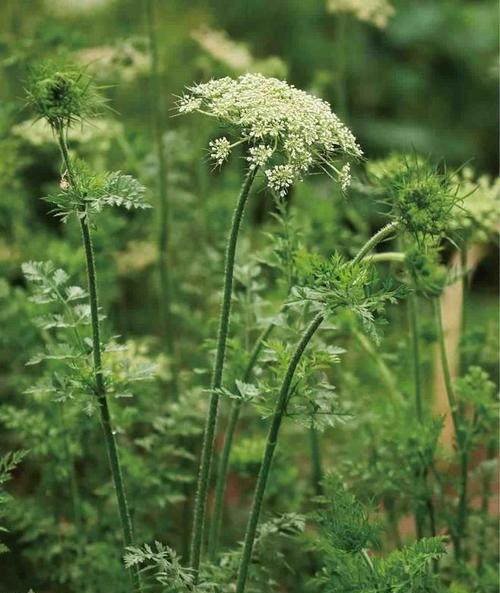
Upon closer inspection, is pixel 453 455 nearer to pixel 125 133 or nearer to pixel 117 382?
pixel 117 382

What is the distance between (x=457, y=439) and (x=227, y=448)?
1.51 ft

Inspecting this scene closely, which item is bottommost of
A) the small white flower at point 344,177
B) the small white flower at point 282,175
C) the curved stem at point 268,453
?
the curved stem at point 268,453

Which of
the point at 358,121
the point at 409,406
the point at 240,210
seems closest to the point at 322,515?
the point at 240,210

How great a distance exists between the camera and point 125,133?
8.87ft

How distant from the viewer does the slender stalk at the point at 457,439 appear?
1932mm

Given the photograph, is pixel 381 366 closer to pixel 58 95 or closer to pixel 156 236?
pixel 156 236

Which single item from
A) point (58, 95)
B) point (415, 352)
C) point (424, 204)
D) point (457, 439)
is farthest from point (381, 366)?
point (58, 95)

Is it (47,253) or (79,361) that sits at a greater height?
(47,253)

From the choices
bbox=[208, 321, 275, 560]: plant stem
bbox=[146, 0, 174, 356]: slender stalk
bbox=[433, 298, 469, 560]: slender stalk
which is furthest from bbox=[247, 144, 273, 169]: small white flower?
bbox=[146, 0, 174, 356]: slender stalk

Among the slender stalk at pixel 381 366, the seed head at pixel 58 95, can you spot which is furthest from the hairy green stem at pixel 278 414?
the slender stalk at pixel 381 366

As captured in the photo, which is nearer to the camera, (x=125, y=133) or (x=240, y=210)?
(x=240, y=210)

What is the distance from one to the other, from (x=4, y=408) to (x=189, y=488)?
2.26 ft

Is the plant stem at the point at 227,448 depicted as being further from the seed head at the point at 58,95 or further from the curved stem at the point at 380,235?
the seed head at the point at 58,95

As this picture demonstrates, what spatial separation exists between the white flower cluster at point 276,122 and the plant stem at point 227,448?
0.35 metres
